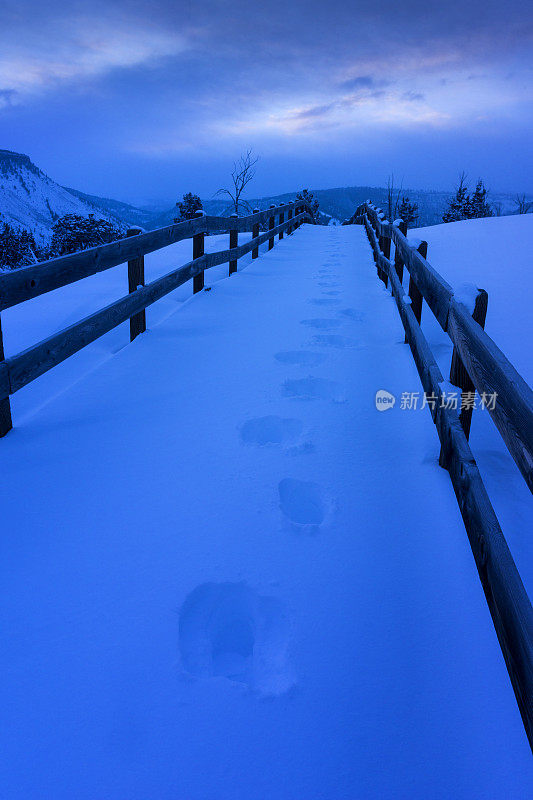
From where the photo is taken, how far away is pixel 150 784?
4.62 feet

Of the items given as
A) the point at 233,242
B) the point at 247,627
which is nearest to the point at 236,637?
the point at 247,627

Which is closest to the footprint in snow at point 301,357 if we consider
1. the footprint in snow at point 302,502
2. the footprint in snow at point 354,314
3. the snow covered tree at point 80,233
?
the footprint in snow at point 354,314

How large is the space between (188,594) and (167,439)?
1329 millimetres

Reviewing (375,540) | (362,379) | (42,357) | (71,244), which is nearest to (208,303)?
(362,379)

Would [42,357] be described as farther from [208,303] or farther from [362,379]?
[208,303]

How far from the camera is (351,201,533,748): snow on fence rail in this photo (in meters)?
1.45

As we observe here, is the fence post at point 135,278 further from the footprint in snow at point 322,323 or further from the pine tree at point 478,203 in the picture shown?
the pine tree at point 478,203

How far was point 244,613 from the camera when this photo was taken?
1.91 m

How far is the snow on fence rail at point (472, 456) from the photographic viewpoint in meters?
1.45

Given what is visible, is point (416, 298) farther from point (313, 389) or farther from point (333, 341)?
point (313, 389)

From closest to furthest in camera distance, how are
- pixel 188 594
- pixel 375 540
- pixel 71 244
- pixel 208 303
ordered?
1. pixel 188 594
2. pixel 375 540
3. pixel 208 303
4. pixel 71 244

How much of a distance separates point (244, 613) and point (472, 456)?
3.67 ft

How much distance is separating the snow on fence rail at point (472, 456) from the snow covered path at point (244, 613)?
0.55ft

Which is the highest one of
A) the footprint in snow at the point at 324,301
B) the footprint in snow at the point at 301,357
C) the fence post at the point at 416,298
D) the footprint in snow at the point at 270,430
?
the fence post at the point at 416,298
